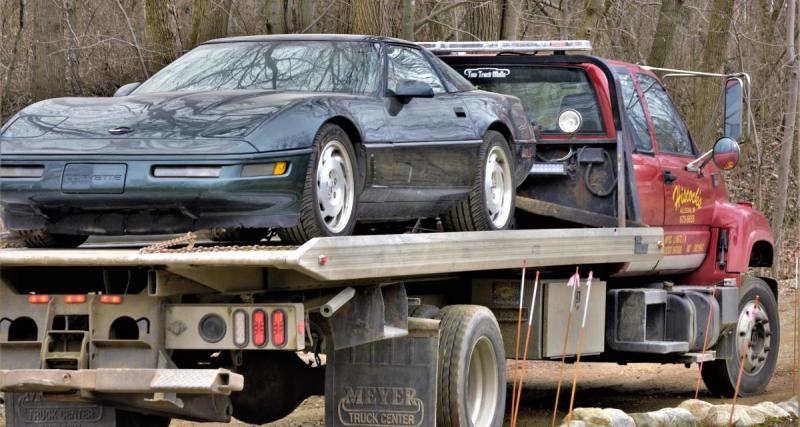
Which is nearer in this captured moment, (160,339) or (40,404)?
(160,339)

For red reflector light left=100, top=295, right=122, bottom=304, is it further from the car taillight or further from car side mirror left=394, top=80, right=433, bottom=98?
car side mirror left=394, top=80, right=433, bottom=98

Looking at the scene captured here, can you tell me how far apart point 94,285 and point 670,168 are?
530cm

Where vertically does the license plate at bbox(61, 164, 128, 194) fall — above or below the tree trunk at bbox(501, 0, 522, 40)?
below

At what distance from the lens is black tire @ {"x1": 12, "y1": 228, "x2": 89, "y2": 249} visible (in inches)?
284

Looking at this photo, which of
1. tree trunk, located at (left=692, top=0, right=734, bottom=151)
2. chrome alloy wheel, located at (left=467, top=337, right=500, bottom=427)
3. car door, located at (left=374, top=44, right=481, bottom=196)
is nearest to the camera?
car door, located at (left=374, top=44, right=481, bottom=196)

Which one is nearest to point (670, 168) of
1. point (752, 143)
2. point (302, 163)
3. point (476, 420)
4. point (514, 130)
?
point (514, 130)

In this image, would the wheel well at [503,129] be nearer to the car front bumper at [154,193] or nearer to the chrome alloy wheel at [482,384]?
the chrome alloy wheel at [482,384]

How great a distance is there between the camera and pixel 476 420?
8.14m

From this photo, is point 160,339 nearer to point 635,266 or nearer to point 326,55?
point 326,55

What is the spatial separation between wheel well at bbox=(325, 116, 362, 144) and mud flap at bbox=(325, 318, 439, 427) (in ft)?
3.51

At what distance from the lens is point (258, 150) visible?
6734 millimetres

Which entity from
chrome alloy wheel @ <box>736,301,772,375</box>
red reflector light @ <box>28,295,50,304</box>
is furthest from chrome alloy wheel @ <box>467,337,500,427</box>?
chrome alloy wheel @ <box>736,301,772,375</box>

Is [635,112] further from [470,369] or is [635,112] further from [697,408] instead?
→ [470,369]

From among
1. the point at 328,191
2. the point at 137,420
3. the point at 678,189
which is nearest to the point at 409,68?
the point at 328,191
